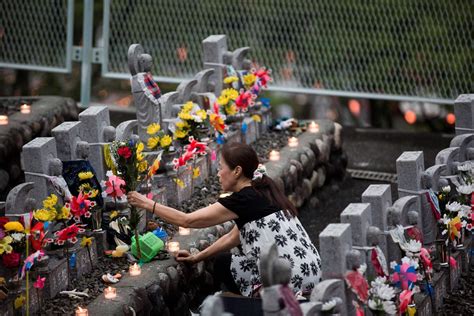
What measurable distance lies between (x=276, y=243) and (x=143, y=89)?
2348 millimetres

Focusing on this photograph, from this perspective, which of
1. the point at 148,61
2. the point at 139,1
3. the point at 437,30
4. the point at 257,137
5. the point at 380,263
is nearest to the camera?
the point at 380,263

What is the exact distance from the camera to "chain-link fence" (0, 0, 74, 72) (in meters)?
12.9

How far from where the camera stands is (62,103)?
36.1 feet

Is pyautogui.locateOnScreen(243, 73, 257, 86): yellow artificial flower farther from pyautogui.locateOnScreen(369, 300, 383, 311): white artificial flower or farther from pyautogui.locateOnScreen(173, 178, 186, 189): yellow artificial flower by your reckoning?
pyautogui.locateOnScreen(369, 300, 383, 311): white artificial flower

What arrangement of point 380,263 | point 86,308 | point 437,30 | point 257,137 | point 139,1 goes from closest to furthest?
point 380,263, point 86,308, point 257,137, point 437,30, point 139,1

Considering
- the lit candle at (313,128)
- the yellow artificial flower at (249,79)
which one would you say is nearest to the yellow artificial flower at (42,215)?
the yellow artificial flower at (249,79)

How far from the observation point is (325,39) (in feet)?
40.5

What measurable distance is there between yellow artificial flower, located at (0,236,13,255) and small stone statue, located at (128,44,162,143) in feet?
8.13

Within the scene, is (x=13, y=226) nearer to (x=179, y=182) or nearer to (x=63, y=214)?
(x=63, y=214)

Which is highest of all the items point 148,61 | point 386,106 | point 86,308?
point 148,61

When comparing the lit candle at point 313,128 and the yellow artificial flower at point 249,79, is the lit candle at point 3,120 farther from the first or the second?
the lit candle at point 313,128

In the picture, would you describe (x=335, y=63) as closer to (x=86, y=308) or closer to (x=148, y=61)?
(x=148, y=61)

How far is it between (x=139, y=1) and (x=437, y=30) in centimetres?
324

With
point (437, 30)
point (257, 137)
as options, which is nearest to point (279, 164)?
point (257, 137)
